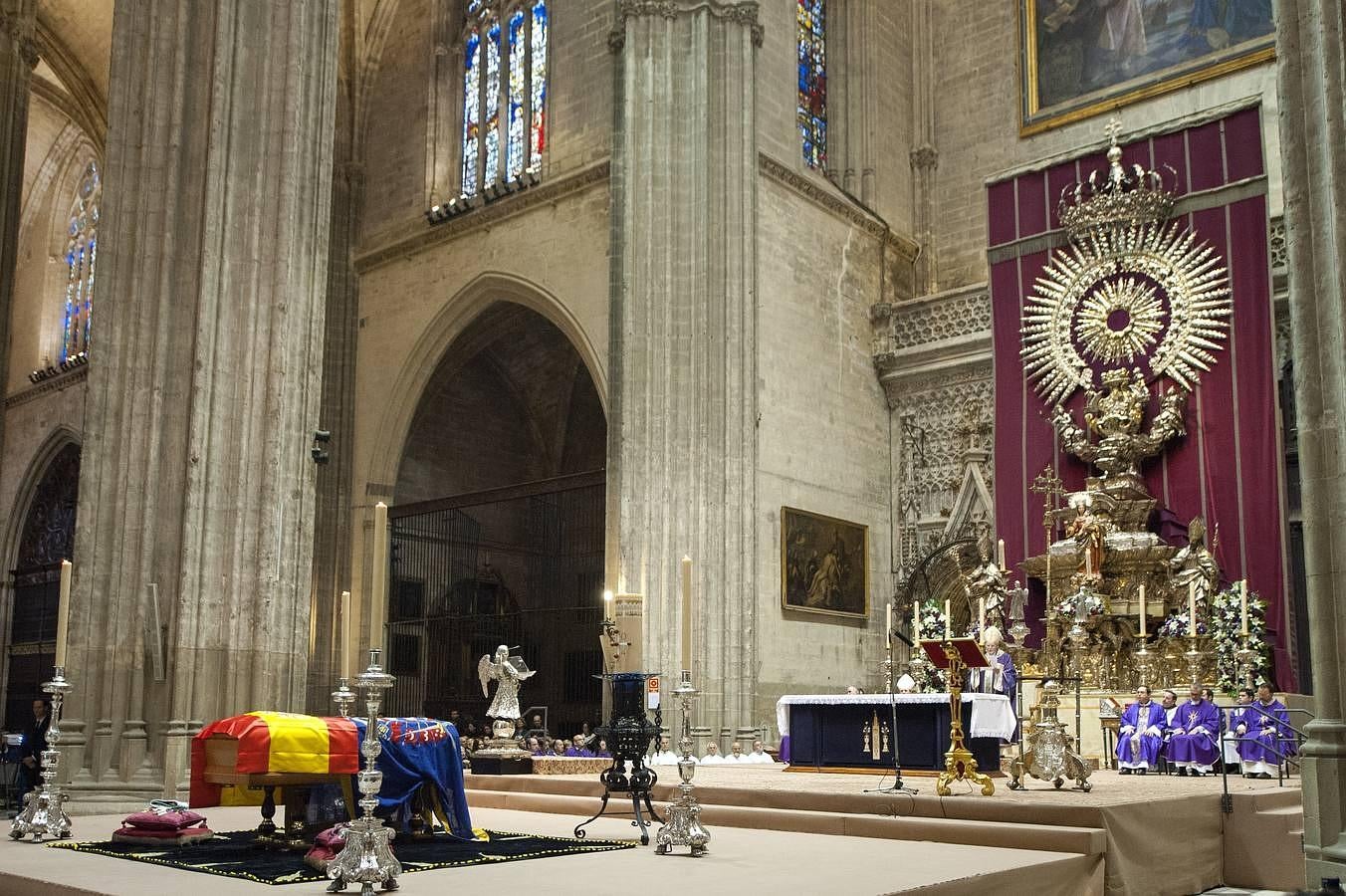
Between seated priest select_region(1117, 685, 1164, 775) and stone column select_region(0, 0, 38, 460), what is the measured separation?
40.0ft

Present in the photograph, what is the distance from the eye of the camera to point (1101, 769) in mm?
13156

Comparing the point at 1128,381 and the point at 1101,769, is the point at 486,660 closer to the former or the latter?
the point at 1101,769

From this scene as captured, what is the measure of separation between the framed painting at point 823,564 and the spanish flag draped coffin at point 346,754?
1047 cm

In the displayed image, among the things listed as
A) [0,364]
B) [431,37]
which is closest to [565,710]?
[0,364]

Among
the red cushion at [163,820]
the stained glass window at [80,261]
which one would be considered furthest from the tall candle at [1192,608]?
the stained glass window at [80,261]

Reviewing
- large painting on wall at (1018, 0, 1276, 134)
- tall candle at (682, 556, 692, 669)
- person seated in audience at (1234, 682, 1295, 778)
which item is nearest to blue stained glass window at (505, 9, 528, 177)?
large painting on wall at (1018, 0, 1276, 134)

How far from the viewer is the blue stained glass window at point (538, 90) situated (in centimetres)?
2006

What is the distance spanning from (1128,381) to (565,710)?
9.58 meters

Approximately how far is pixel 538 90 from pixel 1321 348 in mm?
15991

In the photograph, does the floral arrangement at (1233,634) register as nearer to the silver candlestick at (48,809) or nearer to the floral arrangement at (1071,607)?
the floral arrangement at (1071,607)

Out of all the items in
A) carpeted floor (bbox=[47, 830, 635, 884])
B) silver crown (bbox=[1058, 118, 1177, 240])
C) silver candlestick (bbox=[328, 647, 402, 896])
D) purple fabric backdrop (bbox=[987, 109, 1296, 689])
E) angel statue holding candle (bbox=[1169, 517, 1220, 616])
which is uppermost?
silver crown (bbox=[1058, 118, 1177, 240])

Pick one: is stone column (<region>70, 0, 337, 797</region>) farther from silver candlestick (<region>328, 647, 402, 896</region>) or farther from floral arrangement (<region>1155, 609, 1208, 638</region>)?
floral arrangement (<region>1155, 609, 1208, 638</region>)

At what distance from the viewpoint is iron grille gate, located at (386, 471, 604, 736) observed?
20.5 m

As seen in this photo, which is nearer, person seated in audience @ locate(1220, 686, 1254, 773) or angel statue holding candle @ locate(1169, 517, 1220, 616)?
person seated in audience @ locate(1220, 686, 1254, 773)
